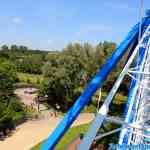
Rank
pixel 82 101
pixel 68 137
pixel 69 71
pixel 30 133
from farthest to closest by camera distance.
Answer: pixel 69 71, pixel 30 133, pixel 68 137, pixel 82 101

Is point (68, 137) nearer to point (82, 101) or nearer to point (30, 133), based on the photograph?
point (30, 133)

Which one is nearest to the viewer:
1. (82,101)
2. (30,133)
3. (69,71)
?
(82,101)

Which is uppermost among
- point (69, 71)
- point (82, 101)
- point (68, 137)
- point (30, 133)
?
point (82, 101)

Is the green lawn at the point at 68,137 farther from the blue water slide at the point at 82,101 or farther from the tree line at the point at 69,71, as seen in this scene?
the blue water slide at the point at 82,101

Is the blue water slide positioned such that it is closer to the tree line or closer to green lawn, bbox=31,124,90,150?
green lawn, bbox=31,124,90,150

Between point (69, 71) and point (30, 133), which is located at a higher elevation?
point (69, 71)

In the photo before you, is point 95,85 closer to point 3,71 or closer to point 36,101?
point 3,71

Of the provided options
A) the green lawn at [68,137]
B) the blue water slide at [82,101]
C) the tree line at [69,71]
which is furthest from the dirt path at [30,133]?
the blue water slide at [82,101]

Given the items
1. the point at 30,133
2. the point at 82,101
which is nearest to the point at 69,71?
the point at 30,133

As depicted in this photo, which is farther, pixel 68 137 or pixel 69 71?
pixel 69 71
